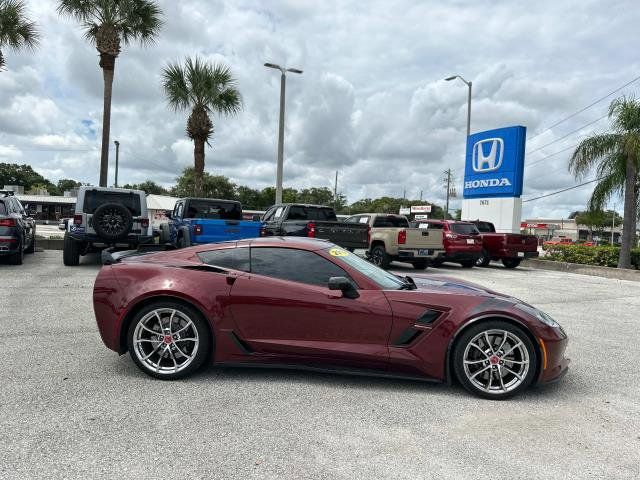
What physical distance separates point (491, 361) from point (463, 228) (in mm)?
12624

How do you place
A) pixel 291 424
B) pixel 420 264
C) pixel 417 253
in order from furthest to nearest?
pixel 420 264 → pixel 417 253 → pixel 291 424

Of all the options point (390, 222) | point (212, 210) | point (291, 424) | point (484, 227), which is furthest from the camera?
point (484, 227)

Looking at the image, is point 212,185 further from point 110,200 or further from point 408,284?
point 408,284

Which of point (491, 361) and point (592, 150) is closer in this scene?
point (491, 361)

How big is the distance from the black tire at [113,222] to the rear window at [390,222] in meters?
7.28

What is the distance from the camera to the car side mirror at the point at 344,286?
4.14 m

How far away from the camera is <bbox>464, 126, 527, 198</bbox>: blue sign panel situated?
68.5ft

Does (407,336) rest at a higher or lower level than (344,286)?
lower

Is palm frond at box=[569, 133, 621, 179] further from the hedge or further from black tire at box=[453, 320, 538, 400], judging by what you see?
black tire at box=[453, 320, 538, 400]

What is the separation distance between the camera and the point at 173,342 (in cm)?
434

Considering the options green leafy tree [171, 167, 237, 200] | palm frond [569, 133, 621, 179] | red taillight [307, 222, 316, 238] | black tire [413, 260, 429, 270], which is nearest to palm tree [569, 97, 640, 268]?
palm frond [569, 133, 621, 179]

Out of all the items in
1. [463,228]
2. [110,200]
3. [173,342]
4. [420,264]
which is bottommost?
[173,342]

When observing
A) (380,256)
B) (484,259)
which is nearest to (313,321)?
(380,256)

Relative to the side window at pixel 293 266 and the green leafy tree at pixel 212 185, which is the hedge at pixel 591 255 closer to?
the side window at pixel 293 266
